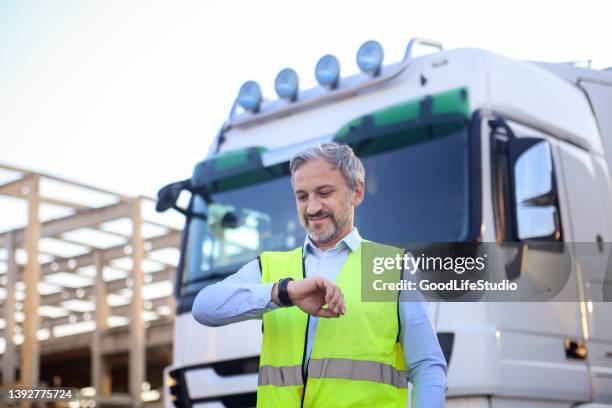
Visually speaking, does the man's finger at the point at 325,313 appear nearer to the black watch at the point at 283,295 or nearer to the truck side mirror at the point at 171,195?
the black watch at the point at 283,295

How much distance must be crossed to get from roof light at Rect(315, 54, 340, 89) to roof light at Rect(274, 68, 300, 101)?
19 centimetres

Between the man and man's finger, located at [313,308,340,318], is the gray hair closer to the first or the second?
the man

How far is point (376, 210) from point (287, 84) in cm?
135

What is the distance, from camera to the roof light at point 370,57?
210 inches

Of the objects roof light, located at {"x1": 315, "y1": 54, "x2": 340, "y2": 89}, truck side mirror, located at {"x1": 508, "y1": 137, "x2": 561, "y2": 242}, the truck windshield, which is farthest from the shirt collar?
roof light, located at {"x1": 315, "y1": 54, "x2": 340, "y2": 89}

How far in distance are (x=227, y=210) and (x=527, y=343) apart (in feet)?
7.10

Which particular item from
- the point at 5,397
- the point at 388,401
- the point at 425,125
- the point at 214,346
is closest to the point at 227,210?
the point at 214,346

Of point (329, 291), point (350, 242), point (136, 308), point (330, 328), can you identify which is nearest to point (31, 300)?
point (136, 308)

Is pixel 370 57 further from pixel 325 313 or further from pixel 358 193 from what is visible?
pixel 325 313

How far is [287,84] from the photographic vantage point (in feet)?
18.9

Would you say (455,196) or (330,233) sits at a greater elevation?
(455,196)

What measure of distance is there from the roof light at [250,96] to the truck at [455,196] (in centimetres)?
3

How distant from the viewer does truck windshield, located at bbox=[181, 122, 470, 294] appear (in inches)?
181

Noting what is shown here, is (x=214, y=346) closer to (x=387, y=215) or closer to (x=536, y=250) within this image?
(x=387, y=215)
